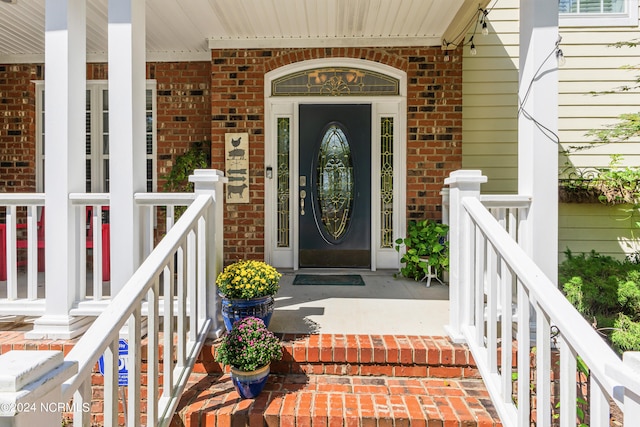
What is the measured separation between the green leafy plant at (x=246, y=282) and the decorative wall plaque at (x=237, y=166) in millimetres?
2045

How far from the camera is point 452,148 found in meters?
4.27

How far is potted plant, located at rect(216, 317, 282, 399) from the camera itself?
6.38ft

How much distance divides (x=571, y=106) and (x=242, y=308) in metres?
4.32

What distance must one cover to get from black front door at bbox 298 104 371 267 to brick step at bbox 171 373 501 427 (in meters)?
2.25

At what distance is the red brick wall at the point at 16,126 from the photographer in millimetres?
4562

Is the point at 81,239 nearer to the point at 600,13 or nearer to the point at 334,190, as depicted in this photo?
the point at 334,190

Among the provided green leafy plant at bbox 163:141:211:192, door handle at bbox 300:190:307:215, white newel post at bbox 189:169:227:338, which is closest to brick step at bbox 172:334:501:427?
white newel post at bbox 189:169:227:338

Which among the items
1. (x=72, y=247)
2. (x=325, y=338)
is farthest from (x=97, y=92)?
(x=325, y=338)

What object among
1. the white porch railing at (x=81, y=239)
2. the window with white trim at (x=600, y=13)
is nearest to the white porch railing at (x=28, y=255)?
the white porch railing at (x=81, y=239)

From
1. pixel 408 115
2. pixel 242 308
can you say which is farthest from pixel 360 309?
pixel 408 115

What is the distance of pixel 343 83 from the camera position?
430 cm

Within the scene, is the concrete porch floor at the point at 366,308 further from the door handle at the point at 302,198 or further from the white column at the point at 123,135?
the white column at the point at 123,135

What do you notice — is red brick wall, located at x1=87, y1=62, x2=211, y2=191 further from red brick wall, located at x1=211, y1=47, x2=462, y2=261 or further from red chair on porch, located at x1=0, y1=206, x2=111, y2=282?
red chair on porch, located at x1=0, y1=206, x2=111, y2=282

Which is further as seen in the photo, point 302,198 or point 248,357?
point 302,198
